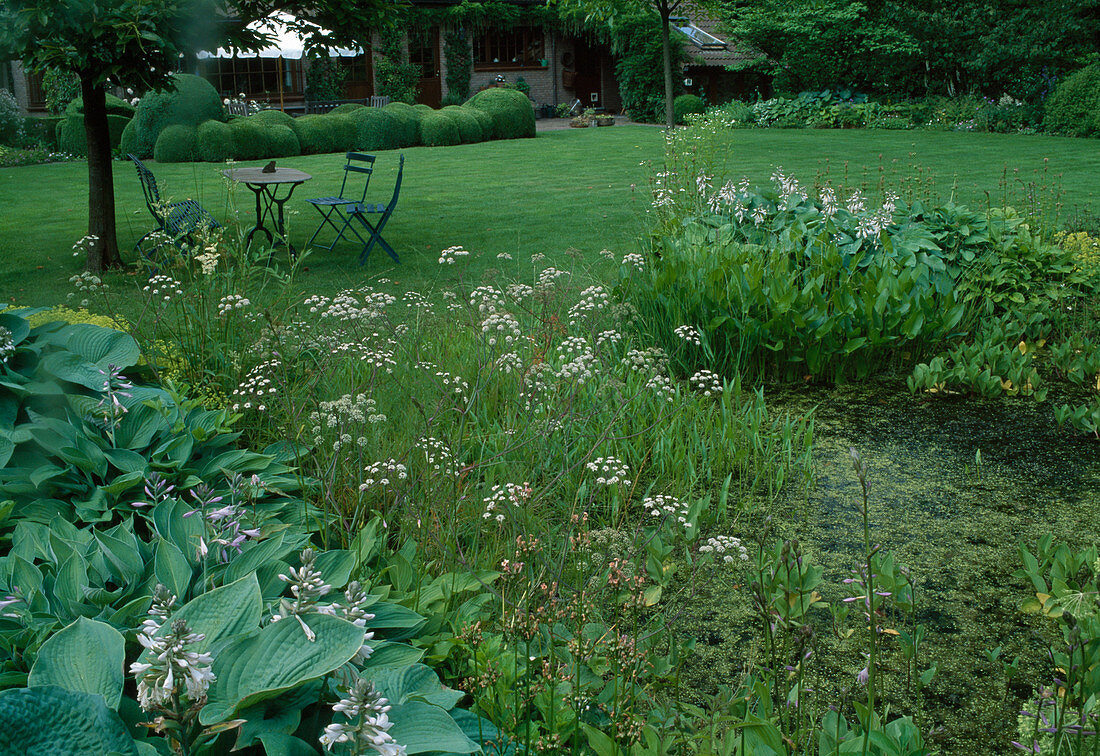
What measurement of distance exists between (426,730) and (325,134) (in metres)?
18.9

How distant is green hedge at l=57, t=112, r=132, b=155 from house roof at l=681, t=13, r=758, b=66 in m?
17.7

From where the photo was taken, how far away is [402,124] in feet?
64.5

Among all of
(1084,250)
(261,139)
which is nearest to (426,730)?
(1084,250)

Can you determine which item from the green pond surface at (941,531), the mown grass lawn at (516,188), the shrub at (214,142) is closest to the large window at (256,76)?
the mown grass lawn at (516,188)

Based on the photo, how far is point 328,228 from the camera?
10.0 m

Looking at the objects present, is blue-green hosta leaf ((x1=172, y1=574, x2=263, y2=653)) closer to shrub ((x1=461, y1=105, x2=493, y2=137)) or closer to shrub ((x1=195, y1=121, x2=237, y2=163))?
shrub ((x1=195, y1=121, x2=237, y2=163))

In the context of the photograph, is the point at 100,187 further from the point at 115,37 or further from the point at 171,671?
the point at 171,671

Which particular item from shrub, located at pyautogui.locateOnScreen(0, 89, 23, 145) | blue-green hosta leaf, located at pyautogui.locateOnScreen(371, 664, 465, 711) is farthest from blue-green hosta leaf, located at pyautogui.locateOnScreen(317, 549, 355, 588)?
shrub, located at pyautogui.locateOnScreen(0, 89, 23, 145)

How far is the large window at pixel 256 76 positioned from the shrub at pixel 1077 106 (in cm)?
2182

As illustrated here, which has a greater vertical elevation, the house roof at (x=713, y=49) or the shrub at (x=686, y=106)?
the house roof at (x=713, y=49)

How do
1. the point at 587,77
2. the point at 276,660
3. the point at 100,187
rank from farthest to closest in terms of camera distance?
1. the point at 587,77
2. the point at 100,187
3. the point at 276,660

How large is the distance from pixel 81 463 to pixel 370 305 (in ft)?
5.12

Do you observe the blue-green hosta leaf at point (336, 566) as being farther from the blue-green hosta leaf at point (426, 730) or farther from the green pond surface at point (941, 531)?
the green pond surface at point (941, 531)

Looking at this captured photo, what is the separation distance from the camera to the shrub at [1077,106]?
740 inches
